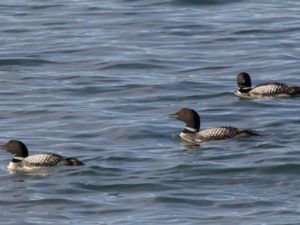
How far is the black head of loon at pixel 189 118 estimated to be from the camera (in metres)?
27.3

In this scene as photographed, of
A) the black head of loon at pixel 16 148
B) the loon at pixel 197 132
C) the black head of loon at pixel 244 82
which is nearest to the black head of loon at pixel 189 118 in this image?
the loon at pixel 197 132

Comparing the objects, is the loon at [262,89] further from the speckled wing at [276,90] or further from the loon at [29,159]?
the loon at [29,159]

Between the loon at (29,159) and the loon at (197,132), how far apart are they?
267 cm

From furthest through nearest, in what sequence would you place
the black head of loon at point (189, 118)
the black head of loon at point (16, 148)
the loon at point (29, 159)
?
1. the black head of loon at point (189, 118)
2. the black head of loon at point (16, 148)
3. the loon at point (29, 159)

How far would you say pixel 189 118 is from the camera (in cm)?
2744

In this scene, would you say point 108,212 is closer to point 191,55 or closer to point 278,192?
point 278,192

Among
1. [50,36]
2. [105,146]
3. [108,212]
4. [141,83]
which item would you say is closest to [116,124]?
[105,146]

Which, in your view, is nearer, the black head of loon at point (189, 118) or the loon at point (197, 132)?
the loon at point (197, 132)

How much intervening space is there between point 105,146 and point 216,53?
963 centimetres

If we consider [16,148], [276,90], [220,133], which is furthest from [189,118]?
[16,148]

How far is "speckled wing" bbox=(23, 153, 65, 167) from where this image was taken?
24.8 m

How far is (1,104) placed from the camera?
30766 millimetres

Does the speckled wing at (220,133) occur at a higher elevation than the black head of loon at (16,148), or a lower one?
lower

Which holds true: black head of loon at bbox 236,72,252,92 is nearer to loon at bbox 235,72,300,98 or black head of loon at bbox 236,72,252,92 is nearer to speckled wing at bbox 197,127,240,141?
loon at bbox 235,72,300,98
